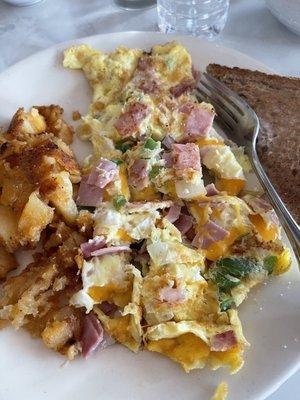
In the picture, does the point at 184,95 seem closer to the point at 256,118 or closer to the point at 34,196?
the point at 256,118

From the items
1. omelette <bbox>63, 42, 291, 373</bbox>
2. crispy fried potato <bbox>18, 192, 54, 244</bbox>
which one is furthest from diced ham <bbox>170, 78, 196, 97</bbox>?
crispy fried potato <bbox>18, 192, 54, 244</bbox>

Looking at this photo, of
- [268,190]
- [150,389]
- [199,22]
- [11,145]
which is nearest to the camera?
[150,389]

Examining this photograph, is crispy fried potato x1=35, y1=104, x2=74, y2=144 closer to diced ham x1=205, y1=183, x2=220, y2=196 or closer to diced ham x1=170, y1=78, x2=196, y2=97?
diced ham x1=170, y1=78, x2=196, y2=97

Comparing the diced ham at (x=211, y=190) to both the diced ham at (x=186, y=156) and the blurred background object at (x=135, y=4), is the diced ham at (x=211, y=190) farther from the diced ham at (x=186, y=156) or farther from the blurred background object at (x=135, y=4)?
the blurred background object at (x=135, y=4)

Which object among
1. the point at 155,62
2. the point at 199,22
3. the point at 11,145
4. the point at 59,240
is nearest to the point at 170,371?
the point at 59,240

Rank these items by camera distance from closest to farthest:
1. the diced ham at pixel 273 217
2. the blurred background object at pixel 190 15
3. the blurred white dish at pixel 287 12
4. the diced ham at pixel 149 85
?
the diced ham at pixel 273 217, the diced ham at pixel 149 85, the blurred white dish at pixel 287 12, the blurred background object at pixel 190 15

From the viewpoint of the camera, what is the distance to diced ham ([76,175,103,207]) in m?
1.69

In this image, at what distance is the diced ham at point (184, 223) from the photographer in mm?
1655

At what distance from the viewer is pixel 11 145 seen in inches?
70.6

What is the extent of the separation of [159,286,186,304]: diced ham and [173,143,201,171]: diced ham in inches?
15.0

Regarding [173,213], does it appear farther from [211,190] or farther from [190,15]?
[190,15]

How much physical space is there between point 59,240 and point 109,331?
30 centimetres

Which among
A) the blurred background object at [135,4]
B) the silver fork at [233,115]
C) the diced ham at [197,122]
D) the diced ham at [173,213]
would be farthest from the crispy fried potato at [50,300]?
the blurred background object at [135,4]

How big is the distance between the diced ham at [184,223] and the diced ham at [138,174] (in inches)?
5.6
